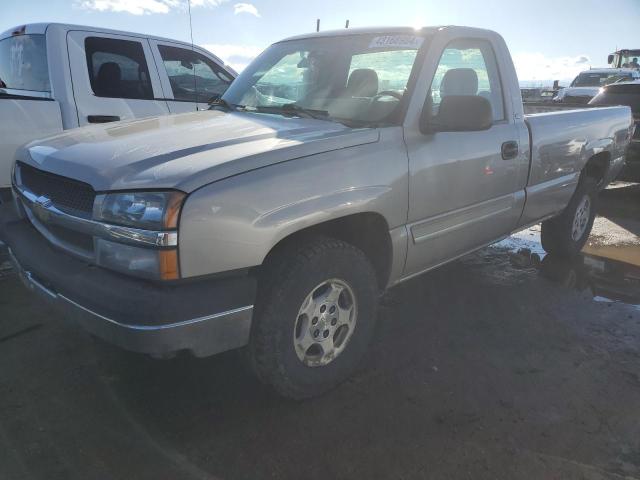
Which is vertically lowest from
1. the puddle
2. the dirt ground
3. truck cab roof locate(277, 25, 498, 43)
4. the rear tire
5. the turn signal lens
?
the puddle

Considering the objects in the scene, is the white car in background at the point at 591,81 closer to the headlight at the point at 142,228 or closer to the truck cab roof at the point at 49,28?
the truck cab roof at the point at 49,28

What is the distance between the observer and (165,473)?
209 cm

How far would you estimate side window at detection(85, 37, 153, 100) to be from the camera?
4.65 meters

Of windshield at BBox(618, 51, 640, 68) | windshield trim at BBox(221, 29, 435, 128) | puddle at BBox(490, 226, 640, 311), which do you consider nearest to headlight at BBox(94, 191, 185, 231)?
windshield trim at BBox(221, 29, 435, 128)

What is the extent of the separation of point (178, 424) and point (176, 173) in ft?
3.94

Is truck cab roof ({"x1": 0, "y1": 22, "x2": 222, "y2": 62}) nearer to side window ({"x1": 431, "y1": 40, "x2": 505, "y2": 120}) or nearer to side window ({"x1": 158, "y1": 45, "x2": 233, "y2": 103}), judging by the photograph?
side window ({"x1": 158, "y1": 45, "x2": 233, "y2": 103})

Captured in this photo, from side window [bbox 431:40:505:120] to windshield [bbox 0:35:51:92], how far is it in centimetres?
341

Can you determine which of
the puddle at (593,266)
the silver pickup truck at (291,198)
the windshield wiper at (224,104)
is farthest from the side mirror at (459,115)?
the puddle at (593,266)

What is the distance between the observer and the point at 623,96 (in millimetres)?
7633

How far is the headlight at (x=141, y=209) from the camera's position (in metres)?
1.93

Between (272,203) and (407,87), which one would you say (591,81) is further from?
(272,203)

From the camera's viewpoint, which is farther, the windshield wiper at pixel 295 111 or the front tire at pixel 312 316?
the windshield wiper at pixel 295 111

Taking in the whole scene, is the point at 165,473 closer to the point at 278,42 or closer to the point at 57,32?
the point at 278,42

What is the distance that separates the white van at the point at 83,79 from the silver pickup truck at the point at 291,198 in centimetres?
145
